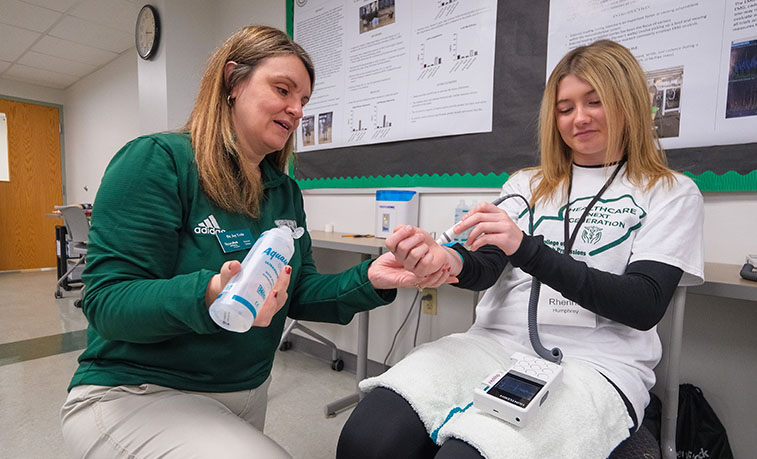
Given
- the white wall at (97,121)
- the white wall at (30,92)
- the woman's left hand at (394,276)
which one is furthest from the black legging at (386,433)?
the white wall at (30,92)

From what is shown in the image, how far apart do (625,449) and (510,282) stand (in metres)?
0.45

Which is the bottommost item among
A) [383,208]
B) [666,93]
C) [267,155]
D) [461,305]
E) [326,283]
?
[461,305]

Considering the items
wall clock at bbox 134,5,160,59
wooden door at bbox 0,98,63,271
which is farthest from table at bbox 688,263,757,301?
wooden door at bbox 0,98,63,271

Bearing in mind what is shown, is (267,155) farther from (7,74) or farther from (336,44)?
(7,74)

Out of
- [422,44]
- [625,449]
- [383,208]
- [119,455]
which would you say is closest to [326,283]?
[119,455]

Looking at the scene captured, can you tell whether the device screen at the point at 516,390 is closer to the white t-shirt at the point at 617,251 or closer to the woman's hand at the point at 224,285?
the white t-shirt at the point at 617,251

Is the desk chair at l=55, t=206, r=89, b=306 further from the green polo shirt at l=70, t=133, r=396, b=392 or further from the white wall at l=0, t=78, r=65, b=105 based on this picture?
the green polo shirt at l=70, t=133, r=396, b=392

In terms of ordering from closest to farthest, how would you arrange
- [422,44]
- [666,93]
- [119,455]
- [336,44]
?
1. [119,455]
2. [666,93]
3. [422,44]
4. [336,44]

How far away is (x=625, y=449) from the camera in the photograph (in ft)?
2.57

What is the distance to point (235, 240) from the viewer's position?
885 millimetres

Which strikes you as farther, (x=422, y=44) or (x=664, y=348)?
(x=422, y=44)

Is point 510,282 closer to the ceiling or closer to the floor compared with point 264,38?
closer to the floor

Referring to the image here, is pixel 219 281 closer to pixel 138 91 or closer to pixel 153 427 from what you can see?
pixel 153 427

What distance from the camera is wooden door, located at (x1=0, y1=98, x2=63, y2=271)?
18.3 ft
